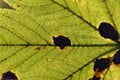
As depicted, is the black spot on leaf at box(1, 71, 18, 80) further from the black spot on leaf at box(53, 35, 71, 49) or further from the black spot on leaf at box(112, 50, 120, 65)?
the black spot on leaf at box(112, 50, 120, 65)

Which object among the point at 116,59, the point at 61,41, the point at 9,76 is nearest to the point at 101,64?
the point at 116,59

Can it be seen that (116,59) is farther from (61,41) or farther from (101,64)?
(61,41)

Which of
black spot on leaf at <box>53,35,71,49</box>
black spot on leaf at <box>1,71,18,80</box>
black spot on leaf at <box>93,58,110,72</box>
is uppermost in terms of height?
black spot on leaf at <box>53,35,71,49</box>

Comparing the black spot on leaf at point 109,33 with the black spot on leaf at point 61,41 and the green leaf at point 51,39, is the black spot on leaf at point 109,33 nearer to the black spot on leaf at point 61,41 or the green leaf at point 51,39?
the green leaf at point 51,39

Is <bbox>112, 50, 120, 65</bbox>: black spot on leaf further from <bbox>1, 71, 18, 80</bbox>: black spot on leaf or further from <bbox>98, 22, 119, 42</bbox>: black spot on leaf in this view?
<bbox>1, 71, 18, 80</bbox>: black spot on leaf

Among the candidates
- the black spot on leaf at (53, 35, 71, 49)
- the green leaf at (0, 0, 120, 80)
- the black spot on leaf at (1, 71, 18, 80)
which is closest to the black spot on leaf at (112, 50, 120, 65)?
the green leaf at (0, 0, 120, 80)

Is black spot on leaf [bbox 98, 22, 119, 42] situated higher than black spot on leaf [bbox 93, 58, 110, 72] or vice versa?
black spot on leaf [bbox 98, 22, 119, 42]

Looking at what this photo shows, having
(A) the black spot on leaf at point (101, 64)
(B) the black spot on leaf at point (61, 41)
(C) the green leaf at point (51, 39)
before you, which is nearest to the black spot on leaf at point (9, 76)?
(C) the green leaf at point (51, 39)
